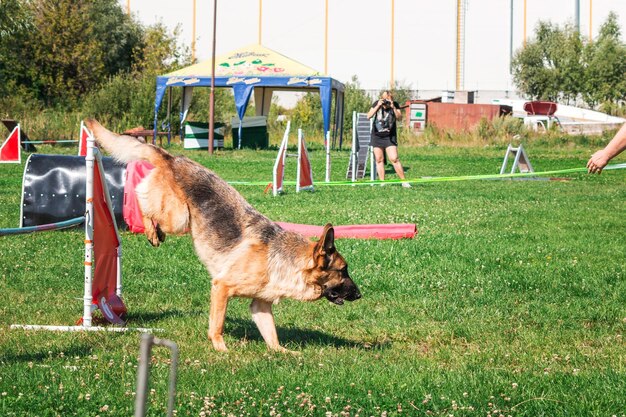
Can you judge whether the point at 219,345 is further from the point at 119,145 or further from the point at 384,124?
the point at 384,124

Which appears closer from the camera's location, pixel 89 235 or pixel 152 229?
pixel 89 235

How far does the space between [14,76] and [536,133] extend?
91.7 feet

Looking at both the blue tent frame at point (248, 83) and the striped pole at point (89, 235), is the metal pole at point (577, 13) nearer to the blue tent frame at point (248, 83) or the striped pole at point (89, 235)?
the blue tent frame at point (248, 83)

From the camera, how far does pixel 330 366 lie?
529cm

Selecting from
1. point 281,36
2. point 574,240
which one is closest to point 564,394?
point 574,240

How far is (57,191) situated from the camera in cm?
1109

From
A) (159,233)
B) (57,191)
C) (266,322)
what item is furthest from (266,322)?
(57,191)

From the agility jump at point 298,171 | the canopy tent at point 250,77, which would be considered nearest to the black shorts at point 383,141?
the agility jump at point 298,171

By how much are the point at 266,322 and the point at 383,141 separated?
13274 mm

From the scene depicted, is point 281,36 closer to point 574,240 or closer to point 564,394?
point 574,240

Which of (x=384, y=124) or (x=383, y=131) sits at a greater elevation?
(x=384, y=124)

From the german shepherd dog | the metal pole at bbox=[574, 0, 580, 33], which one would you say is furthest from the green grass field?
the metal pole at bbox=[574, 0, 580, 33]

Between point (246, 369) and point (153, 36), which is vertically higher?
point (153, 36)

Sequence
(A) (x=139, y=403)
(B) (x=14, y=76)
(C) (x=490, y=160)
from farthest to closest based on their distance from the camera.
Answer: (B) (x=14, y=76), (C) (x=490, y=160), (A) (x=139, y=403)
